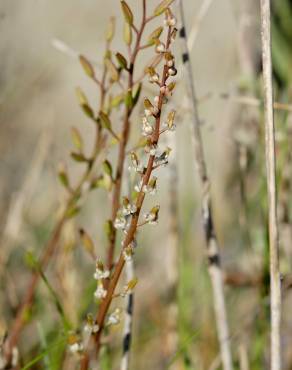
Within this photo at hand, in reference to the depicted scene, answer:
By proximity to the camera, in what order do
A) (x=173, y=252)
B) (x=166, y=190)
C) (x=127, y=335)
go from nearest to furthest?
1. (x=127, y=335)
2. (x=173, y=252)
3. (x=166, y=190)

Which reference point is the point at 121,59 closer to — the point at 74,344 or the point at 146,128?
the point at 146,128

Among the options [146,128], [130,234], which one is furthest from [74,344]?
[146,128]

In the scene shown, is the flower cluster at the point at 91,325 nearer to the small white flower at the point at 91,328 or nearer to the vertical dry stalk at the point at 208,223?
the small white flower at the point at 91,328

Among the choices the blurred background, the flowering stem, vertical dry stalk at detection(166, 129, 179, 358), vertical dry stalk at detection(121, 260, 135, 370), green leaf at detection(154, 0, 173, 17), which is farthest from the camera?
vertical dry stalk at detection(166, 129, 179, 358)

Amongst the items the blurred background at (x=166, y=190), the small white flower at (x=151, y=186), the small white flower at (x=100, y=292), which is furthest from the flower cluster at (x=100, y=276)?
the blurred background at (x=166, y=190)

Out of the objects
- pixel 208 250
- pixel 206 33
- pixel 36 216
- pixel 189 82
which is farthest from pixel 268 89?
pixel 206 33

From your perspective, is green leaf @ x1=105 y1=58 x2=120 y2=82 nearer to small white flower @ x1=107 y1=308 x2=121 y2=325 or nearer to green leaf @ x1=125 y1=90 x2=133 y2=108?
green leaf @ x1=125 y1=90 x2=133 y2=108

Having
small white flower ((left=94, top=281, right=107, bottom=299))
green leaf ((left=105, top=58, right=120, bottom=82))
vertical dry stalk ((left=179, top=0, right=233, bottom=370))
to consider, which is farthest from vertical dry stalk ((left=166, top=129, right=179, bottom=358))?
small white flower ((left=94, top=281, right=107, bottom=299))

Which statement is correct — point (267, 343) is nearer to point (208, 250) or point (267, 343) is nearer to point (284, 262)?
point (284, 262)
